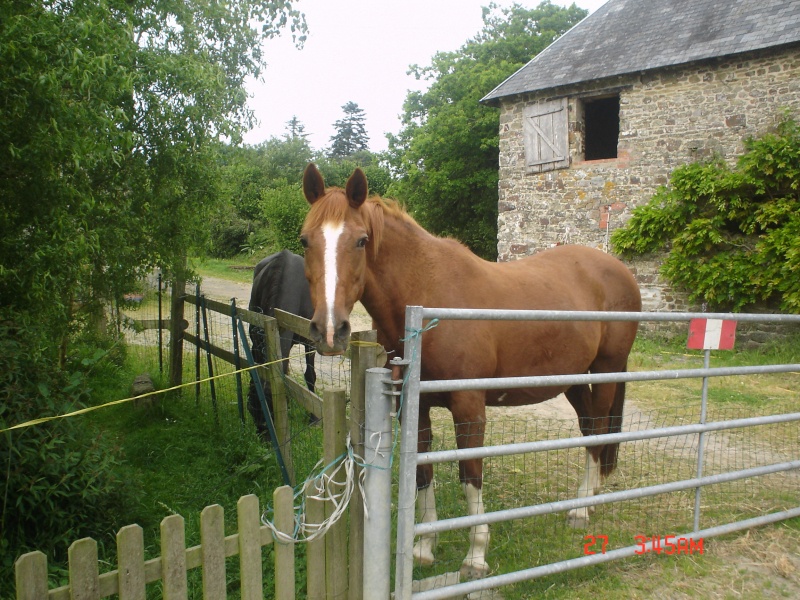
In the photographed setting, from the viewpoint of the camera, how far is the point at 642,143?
1195 centimetres

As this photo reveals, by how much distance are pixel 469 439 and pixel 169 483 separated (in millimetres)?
2567

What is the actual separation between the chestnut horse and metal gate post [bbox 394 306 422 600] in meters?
0.31

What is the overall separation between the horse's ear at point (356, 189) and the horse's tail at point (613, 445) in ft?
7.95

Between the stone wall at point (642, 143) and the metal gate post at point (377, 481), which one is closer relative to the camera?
the metal gate post at point (377, 481)

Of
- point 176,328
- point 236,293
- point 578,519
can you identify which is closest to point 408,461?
point 578,519

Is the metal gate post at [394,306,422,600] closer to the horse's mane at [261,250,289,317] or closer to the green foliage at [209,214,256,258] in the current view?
the horse's mane at [261,250,289,317]

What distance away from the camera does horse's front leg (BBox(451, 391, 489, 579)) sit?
9.66 feet

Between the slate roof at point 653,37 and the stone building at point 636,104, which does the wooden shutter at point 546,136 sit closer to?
the stone building at point 636,104

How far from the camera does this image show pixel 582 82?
12391 mm

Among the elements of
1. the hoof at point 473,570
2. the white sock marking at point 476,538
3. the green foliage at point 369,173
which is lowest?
the hoof at point 473,570

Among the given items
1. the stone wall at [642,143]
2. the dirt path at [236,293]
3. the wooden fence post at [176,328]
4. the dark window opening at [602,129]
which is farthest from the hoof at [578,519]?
the dark window opening at [602,129]

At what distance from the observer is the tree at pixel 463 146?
68.9 feet

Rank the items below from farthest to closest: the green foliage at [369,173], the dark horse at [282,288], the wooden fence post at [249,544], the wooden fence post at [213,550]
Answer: the green foliage at [369,173] → the dark horse at [282,288] → the wooden fence post at [249,544] → the wooden fence post at [213,550]

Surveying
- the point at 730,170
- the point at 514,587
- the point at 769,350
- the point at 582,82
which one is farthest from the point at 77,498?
the point at 582,82
